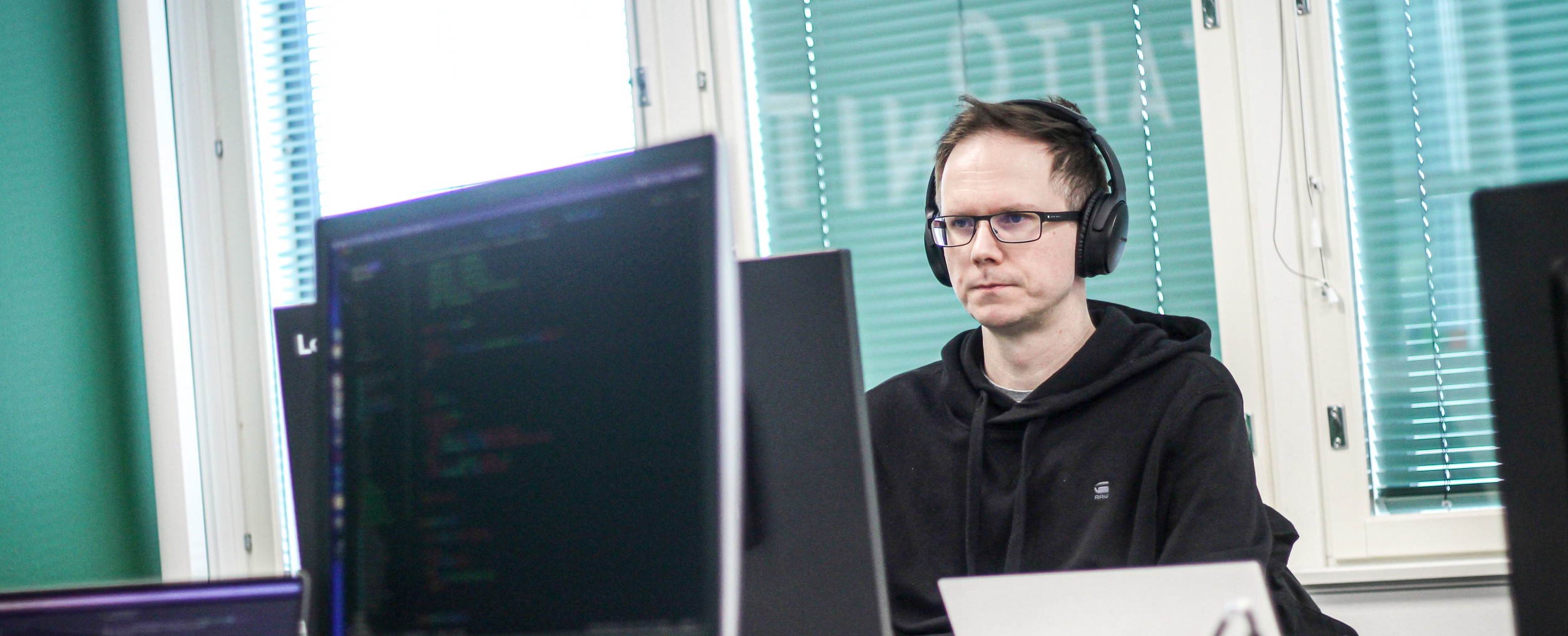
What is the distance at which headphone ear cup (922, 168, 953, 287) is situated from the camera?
5.05 ft

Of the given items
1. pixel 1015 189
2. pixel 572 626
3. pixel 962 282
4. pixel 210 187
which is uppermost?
pixel 210 187

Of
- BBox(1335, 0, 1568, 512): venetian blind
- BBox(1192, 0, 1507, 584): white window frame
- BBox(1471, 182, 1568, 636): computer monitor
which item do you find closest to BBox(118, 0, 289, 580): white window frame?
BBox(1192, 0, 1507, 584): white window frame

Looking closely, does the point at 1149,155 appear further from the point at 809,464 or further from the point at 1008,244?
the point at 809,464

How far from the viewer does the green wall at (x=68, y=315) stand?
2.45 m

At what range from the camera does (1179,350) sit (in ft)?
4.75

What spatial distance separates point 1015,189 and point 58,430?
7.07 ft

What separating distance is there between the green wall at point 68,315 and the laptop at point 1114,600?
228 centimetres

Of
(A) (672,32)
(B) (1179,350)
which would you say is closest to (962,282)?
(B) (1179,350)

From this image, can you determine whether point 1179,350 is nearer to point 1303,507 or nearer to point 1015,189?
point 1015,189

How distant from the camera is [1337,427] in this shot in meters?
2.15

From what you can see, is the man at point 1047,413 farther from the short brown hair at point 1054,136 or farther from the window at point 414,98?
the window at point 414,98

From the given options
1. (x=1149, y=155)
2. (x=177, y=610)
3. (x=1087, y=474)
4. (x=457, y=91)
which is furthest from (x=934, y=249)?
(x=457, y=91)

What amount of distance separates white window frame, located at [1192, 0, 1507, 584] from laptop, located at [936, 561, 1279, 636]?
145cm

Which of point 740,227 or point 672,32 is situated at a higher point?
point 672,32
